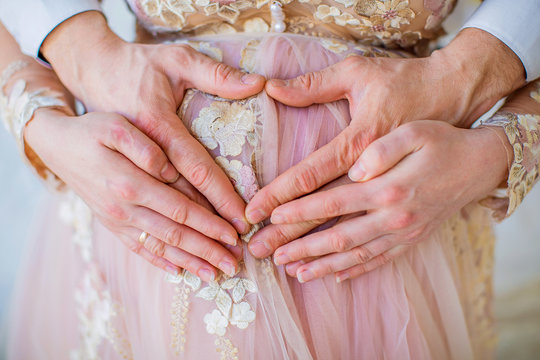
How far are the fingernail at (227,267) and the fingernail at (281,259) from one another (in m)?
0.07

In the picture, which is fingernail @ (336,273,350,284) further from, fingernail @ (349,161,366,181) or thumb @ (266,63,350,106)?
thumb @ (266,63,350,106)

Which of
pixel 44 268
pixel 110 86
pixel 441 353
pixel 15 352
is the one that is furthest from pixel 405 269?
pixel 15 352

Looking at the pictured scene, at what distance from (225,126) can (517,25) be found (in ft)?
1.68

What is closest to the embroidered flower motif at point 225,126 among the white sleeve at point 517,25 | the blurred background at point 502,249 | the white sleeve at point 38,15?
the white sleeve at point 38,15

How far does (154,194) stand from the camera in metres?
0.59

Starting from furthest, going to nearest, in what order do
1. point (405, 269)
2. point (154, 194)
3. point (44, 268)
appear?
point (44, 268) → point (405, 269) → point (154, 194)

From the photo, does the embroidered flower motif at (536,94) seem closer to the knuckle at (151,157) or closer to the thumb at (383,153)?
the thumb at (383,153)

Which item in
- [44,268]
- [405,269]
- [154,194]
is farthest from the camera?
[44,268]

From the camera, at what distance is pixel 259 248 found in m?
0.60

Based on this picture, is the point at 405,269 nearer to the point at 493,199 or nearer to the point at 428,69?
the point at 493,199

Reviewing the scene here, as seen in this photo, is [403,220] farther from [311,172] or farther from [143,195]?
[143,195]

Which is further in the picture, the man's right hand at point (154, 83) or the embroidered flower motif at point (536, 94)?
the embroidered flower motif at point (536, 94)

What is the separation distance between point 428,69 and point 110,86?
1.73 ft

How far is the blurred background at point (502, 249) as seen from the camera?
4.60 feet
